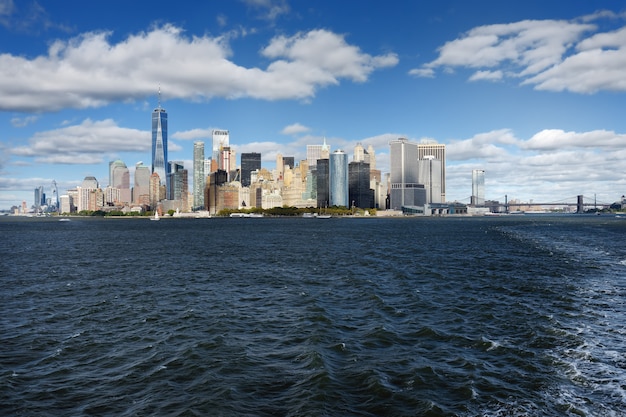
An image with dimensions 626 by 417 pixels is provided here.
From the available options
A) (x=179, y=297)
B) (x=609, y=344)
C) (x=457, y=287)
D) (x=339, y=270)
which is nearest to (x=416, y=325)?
(x=609, y=344)

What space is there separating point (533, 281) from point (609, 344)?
82.7 feet

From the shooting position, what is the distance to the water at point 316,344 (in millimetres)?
20203

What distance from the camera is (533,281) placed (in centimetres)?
5178

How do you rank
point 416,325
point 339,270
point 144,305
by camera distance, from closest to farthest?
point 416,325
point 144,305
point 339,270

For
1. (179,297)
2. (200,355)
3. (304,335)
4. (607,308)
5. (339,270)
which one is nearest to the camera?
(200,355)

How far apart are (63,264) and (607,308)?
2726 inches

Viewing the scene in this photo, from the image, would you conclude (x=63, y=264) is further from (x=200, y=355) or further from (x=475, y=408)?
(x=475, y=408)

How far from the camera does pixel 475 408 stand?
19.2m

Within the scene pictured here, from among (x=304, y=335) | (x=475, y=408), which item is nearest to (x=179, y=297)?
(x=304, y=335)

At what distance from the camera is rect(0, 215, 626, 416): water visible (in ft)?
66.3

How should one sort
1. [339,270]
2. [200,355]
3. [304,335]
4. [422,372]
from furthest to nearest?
[339,270], [304,335], [200,355], [422,372]

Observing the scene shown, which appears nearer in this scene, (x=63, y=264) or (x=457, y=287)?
(x=457, y=287)

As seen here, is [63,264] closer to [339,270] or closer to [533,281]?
[339,270]

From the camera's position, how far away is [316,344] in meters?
28.6
